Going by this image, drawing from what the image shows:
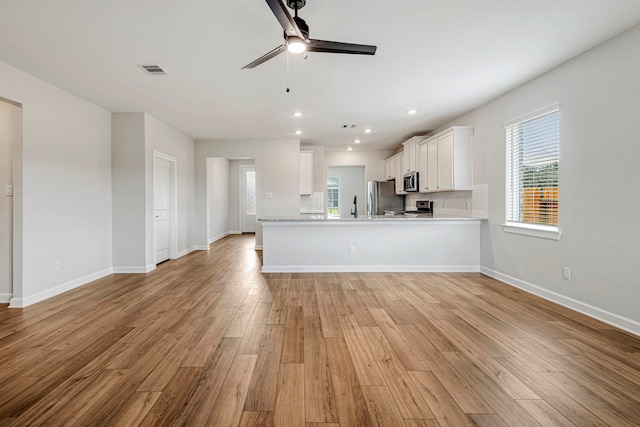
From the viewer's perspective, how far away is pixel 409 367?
6.51 feet

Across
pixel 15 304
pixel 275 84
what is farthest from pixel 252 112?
pixel 15 304

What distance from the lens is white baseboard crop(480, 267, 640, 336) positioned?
2519mm

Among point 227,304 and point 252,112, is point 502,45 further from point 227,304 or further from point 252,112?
point 227,304

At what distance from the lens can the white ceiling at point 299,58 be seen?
7.15 ft

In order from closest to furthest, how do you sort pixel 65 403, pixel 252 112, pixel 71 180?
pixel 65 403 < pixel 71 180 < pixel 252 112

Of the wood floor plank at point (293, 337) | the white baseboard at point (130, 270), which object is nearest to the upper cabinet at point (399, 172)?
the wood floor plank at point (293, 337)

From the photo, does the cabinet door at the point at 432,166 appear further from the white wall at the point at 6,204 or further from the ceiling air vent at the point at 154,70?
the white wall at the point at 6,204

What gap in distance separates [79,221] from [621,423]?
5546mm

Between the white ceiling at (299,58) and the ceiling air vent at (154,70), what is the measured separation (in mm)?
91

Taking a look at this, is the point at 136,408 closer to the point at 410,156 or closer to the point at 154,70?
the point at 154,70

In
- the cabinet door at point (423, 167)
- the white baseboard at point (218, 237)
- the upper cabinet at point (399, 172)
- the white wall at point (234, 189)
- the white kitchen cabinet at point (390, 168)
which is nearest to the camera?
the cabinet door at point (423, 167)

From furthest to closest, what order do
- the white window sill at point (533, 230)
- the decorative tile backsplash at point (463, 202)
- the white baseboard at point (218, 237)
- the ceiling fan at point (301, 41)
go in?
the white baseboard at point (218, 237), the decorative tile backsplash at point (463, 202), the white window sill at point (533, 230), the ceiling fan at point (301, 41)

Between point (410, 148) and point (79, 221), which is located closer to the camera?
point (79, 221)

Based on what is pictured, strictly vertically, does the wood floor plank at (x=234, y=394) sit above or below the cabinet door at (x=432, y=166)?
below
